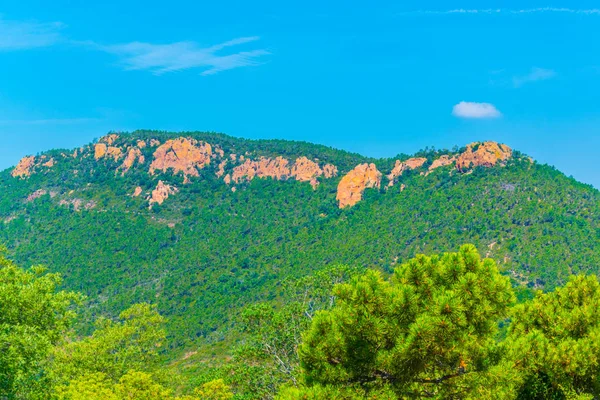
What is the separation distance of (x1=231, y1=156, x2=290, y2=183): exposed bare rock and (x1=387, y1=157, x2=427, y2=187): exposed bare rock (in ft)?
137

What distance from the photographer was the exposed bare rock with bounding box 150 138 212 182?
566 feet

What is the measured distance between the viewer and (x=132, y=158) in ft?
568

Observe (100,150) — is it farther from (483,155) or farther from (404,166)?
(483,155)

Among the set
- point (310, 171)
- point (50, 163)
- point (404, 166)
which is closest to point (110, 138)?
point (50, 163)

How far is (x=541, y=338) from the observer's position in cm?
772

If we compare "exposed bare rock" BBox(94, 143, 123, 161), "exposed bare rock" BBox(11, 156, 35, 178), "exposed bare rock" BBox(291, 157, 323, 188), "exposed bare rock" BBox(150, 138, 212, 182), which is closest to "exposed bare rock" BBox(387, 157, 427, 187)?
"exposed bare rock" BBox(291, 157, 323, 188)

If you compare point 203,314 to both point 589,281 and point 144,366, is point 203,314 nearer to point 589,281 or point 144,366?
point 144,366

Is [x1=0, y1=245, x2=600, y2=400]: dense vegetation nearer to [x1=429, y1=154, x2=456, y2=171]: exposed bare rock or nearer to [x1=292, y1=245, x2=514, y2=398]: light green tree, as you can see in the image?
[x1=292, y1=245, x2=514, y2=398]: light green tree

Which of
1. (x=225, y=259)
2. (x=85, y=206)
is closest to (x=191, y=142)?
(x=85, y=206)

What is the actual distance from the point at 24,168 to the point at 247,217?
8845 cm

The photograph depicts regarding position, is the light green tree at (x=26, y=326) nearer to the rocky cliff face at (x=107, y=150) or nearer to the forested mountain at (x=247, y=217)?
the forested mountain at (x=247, y=217)

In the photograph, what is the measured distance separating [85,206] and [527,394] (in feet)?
530

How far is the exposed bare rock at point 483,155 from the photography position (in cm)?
12274

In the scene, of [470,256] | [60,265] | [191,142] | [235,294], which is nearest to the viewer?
[470,256]
